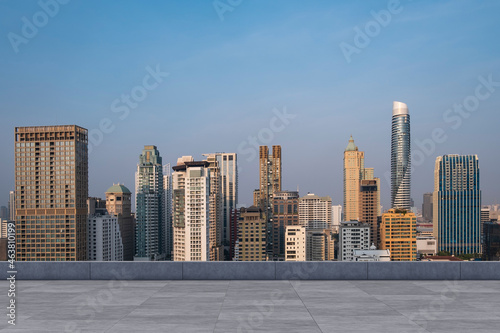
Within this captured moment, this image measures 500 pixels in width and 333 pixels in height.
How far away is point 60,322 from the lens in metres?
9.88

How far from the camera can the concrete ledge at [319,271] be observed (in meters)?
16.6

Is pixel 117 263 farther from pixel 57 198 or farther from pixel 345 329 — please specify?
pixel 57 198

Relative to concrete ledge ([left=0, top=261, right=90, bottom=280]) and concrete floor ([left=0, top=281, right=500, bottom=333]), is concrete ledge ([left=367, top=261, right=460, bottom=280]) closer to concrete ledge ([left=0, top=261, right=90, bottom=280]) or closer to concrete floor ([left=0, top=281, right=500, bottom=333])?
concrete floor ([left=0, top=281, right=500, bottom=333])

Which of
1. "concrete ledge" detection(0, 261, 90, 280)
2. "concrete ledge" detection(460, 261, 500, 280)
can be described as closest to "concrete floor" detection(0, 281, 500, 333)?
"concrete ledge" detection(460, 261, 500, 280)

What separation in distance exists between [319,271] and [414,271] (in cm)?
337

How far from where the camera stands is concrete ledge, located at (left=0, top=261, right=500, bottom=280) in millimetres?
16656

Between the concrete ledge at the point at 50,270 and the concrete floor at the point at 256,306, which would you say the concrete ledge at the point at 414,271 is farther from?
the concrete ledge at the point at 50,270

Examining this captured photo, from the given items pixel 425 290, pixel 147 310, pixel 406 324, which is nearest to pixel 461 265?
pixel 425 290

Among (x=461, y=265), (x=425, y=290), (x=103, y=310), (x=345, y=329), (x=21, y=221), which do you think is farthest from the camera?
(x=21, y=221)

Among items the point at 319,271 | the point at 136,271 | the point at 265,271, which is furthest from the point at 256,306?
the point at 136,271

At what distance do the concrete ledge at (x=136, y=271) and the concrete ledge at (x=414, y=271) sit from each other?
22.8 ft

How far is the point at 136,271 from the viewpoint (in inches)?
662

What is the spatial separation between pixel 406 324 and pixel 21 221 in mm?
202131

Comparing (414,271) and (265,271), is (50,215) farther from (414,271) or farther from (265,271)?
(414,271)
